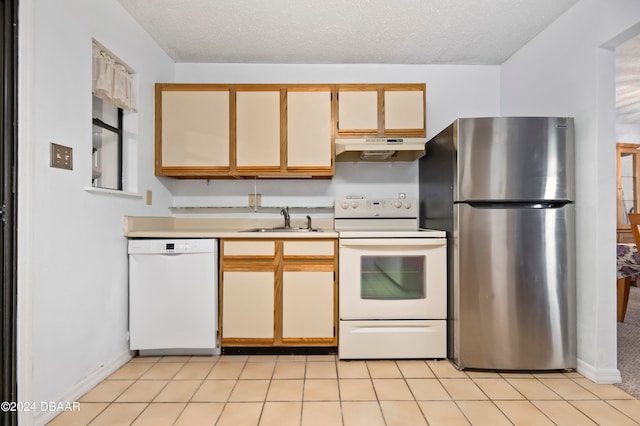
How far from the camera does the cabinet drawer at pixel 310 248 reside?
102 inches

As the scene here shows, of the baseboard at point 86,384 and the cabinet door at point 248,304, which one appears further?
the cabinet door at point 248,304

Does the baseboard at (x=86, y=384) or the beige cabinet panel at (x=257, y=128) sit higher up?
the beige cabinet panel at (x=257, y=128)

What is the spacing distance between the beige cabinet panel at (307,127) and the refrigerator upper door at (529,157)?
3.91 feet

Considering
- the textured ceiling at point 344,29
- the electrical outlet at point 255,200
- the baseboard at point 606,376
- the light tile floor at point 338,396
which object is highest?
the textured ceiling at point 344,29

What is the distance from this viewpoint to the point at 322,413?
184 cm

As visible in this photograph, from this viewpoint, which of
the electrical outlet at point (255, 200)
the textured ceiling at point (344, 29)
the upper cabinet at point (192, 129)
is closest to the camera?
the textured ceiling at point (344, 29)

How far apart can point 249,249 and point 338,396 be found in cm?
114

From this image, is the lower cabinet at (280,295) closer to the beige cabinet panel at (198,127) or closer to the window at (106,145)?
the beige cabinet panel at (198,127)

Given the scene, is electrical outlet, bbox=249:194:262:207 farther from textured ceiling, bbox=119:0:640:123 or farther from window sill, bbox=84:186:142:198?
textured ceiling, bbox=119:0:640:123

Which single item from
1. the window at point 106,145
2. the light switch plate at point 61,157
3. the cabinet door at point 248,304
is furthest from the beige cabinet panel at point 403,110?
the light switch plate at point 61,157

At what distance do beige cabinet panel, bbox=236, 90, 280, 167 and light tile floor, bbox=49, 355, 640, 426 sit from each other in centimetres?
156

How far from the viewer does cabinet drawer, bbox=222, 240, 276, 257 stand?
8.54ft

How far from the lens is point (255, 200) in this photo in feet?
10.8

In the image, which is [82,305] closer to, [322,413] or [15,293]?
[15,293]
